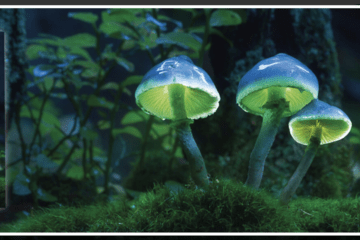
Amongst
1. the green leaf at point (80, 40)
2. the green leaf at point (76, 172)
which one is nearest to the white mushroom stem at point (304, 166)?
the green leaf at point (76, 172)

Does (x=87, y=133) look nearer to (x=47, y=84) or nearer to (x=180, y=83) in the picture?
(x=47, y=84)

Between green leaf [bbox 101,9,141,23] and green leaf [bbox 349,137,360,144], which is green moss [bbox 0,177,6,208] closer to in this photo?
green leaf [bbox 101,9,141,23]

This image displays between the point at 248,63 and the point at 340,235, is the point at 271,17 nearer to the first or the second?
the point at 248,63

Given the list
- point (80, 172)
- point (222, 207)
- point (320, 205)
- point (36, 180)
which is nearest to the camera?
point (222, 207)

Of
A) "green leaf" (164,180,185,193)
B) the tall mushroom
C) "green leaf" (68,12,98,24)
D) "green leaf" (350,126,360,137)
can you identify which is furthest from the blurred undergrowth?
"green leaf" (350,126,360,137)

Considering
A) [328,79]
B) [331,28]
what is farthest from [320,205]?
[331,28]

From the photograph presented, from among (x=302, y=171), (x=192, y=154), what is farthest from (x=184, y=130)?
(x=302, y=171)
